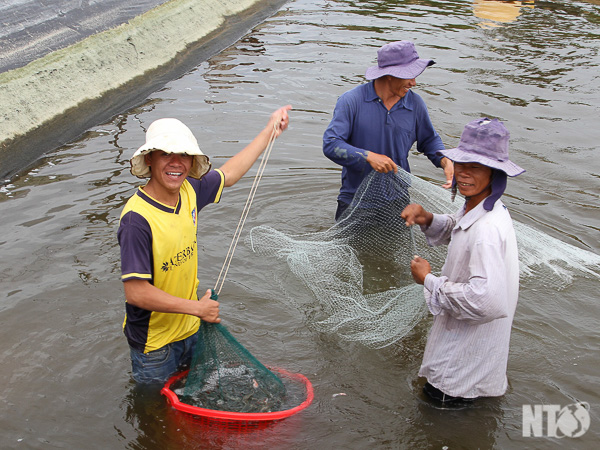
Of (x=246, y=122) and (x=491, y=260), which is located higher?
(x=491, y=260)

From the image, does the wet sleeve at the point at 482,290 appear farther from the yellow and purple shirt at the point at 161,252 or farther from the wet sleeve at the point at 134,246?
the wet sleeve at the point at 134,246

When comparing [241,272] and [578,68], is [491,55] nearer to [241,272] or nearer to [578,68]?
[578,68]

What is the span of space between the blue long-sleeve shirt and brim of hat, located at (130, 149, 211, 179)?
1.55 meters

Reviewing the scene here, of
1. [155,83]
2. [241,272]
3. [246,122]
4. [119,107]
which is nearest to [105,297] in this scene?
[241,272]

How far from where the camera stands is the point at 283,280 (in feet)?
18.2

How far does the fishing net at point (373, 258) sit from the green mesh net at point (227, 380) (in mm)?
1174

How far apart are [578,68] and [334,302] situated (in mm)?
9570

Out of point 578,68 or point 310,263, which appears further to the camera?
point 578,68

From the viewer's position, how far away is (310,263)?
5.34 m

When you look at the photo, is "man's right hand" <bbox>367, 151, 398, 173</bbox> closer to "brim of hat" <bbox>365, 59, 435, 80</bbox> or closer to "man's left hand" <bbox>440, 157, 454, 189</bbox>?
"man's left hand" <bbox>440, 157, 454, 189</bbox>

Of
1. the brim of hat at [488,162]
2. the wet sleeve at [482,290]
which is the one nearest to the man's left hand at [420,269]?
the wet sleeve at [482,290]

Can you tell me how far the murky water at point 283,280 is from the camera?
12.4 feet

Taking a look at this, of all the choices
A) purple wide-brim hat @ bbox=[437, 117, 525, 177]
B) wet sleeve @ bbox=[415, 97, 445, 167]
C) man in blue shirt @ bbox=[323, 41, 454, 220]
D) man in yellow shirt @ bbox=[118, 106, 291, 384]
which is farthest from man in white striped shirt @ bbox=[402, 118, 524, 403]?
wet sleeve @ bbox=[415, 97, 445, 167]

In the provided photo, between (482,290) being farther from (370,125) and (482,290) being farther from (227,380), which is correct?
(370,125)
